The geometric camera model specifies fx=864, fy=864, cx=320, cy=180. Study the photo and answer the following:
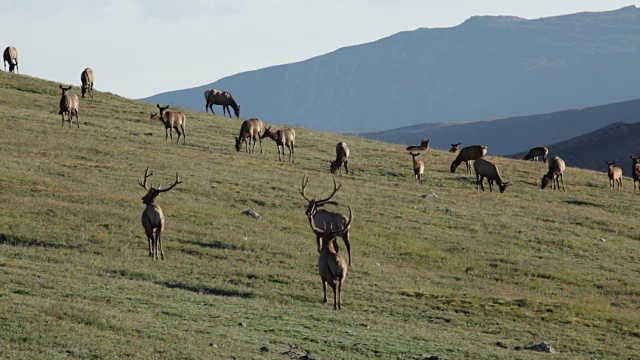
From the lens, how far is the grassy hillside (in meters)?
17.2

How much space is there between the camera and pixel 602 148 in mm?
138875

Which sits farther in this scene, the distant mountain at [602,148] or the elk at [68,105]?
the distant mountain at [602,148]

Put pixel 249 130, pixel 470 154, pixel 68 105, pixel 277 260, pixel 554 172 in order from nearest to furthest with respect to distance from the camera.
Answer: pixel 277 260 < pixel 68 105 < pixel 249 130 < pixel 554 172 < pixel 470 154

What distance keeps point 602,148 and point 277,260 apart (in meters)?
122

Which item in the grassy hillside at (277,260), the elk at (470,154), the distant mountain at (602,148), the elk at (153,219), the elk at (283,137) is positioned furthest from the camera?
the distant mountain at (602,148)

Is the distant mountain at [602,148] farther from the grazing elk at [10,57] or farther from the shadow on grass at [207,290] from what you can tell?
the shadow on grass at [207,290]

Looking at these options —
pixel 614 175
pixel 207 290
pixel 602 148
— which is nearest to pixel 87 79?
pixel 614 175

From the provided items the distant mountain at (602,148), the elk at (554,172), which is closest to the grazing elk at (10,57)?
the elk at (554,172)

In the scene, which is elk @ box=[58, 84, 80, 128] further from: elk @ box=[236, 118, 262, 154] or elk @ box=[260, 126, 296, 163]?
elk @ box=[260, 126, 296, 163]

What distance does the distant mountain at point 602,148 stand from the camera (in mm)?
133500

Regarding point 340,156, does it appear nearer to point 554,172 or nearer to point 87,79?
point 554,172

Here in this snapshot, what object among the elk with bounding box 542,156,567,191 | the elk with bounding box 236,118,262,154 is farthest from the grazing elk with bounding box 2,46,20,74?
the elk with bounding box 542,156,567,191

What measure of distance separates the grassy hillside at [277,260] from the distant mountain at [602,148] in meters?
86.0

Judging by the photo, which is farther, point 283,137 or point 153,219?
point 283,137
